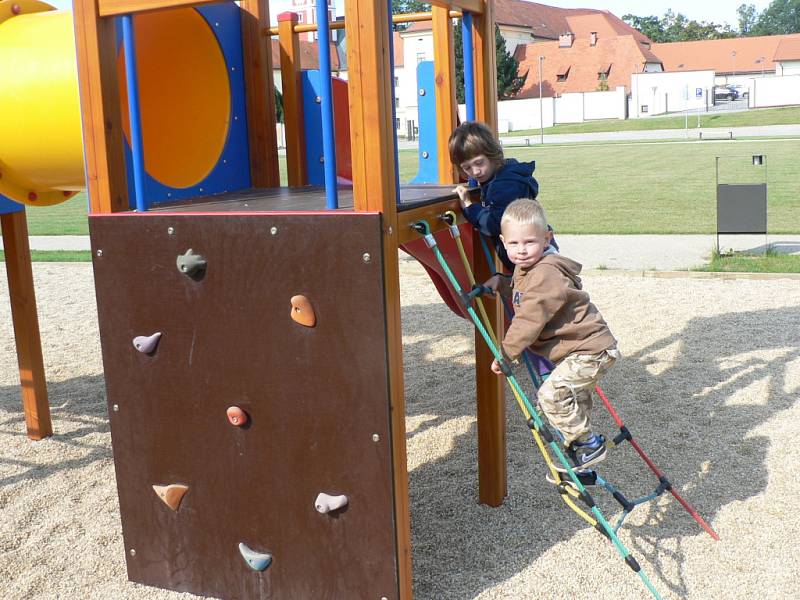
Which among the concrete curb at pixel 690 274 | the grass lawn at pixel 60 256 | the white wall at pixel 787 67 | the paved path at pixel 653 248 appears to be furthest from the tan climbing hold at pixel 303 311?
the white wall at pixel 787 67

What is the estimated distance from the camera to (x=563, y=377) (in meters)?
3.35

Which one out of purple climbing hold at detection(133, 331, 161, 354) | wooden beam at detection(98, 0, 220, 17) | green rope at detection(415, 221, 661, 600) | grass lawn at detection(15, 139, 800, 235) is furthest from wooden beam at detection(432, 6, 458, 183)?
grass lawn at detection(15, 139, 800, 235)

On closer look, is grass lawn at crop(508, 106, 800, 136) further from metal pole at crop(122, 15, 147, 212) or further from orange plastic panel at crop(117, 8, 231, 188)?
metal pole at crop(122, 15, 147, 212)

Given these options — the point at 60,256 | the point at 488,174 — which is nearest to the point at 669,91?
the point at 60,256

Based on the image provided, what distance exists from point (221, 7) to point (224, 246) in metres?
1.85

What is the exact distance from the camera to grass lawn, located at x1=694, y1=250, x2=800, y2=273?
9013 mm

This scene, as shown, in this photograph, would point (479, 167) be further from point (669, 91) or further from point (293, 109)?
point (669, 91)

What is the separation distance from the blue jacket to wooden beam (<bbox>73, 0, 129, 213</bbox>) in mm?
1451

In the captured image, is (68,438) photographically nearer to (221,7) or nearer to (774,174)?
(221,7)

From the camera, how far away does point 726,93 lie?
2763 inches

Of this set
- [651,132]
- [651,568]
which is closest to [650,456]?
[651,568]

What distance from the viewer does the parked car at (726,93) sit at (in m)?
69.1

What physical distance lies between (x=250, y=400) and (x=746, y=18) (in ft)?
488

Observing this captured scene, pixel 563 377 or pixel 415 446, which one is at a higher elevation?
pixel 563 377
